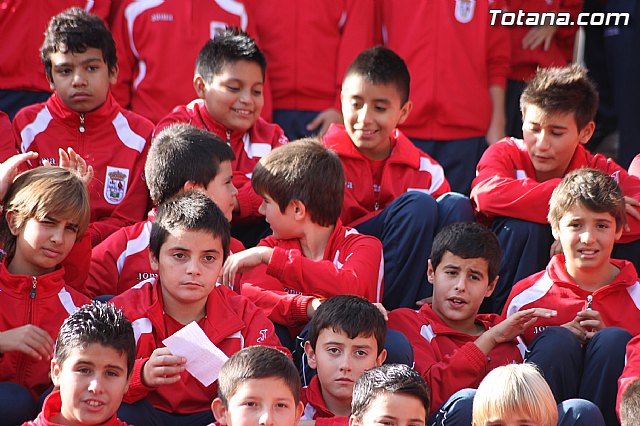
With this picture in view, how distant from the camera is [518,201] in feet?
17.0

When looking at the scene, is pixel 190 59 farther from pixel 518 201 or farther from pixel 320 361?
pixel 320 361

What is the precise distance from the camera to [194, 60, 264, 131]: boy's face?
559 centimetres

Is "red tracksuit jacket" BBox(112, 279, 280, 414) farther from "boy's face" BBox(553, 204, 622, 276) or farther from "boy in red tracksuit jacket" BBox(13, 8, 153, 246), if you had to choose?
"boy's face" BBox(553, 204, 622, 276)

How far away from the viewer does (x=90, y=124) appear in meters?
5.50

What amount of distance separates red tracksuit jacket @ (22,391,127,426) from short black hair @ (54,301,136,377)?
0.12 meters

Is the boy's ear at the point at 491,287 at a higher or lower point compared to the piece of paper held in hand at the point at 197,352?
higher

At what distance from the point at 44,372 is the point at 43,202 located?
25.6 inches

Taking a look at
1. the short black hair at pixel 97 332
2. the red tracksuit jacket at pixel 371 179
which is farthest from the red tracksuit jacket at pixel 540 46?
the short black hair at pixel 97 332

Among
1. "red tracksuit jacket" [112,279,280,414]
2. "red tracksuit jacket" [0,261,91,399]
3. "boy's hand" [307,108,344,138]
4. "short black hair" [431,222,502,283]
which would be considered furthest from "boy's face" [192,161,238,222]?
"boy's hand" [307,108,344,138]

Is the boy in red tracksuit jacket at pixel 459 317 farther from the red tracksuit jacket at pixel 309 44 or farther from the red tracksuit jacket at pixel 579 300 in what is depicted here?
the red tracksuit jacket at pixel 309 44

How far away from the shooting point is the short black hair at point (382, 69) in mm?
5629

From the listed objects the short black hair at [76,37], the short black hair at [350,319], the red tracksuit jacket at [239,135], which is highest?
the short black hair at [76,37]

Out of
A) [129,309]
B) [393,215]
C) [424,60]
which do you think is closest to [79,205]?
[129,309]

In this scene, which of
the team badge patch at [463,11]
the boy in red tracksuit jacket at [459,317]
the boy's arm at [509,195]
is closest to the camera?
the boy in red tracksuit jacket at [459,317]
